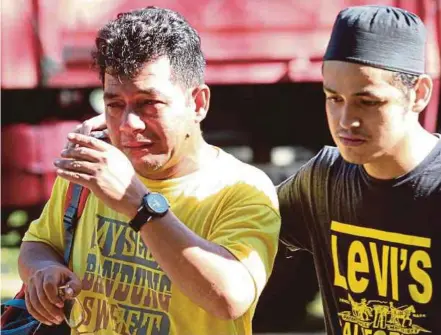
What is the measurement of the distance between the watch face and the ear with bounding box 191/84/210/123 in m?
0.40

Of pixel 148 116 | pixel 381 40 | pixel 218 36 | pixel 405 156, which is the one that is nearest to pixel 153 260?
pixel 148 116

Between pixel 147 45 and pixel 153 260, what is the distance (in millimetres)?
597

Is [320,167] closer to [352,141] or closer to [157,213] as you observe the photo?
[352,141]

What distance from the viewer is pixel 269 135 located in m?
6.24

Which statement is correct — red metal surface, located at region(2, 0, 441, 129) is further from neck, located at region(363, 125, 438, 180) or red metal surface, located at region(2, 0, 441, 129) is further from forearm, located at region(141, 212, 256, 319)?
forearm, located at region(141, 212, 256, 319)

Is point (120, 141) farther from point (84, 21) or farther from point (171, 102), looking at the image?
point (84, 21)

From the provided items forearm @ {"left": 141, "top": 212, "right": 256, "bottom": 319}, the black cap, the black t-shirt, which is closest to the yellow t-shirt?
forearm @ {"left": 141, "top": 212, "right": 256, "bottom": 319}

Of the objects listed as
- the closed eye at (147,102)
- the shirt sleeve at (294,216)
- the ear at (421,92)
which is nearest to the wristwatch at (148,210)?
the closed eye at (147,102)

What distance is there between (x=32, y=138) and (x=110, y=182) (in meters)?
3.18

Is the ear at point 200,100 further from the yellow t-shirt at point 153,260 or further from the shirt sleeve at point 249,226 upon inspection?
the shirt sleeve at point 249,226

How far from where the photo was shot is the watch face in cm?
265

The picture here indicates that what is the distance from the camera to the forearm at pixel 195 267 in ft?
8.68

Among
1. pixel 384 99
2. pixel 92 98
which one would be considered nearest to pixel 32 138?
pixel 92 98

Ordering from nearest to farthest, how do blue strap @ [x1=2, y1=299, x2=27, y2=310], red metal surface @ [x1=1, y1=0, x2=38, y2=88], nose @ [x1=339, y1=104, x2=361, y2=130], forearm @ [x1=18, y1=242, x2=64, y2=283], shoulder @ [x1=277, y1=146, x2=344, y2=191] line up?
nose @ [x1=339, y1=104, x2=361, y2=130], forearm @ [x1=18, y1=242, x2=64, y2=283], shoulder @ [x1=277, y1=146, x2=344, y2=191], blue strap @ [x1=2, y1=299, x2=27, y2=310], red metal surface @ [x1=1, y1=0, x2=38, y2=88]
